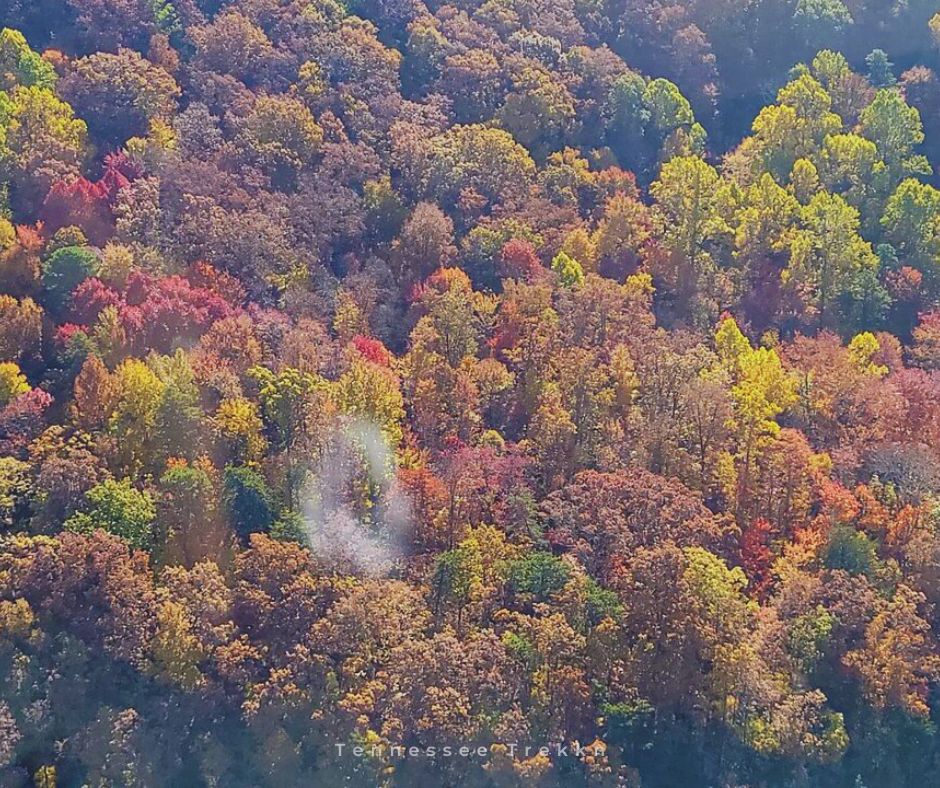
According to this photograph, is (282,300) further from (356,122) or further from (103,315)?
(356,122)

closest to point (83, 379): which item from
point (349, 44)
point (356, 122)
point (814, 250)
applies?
point (356, 122)

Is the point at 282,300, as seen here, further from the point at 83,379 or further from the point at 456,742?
the point at 456,742

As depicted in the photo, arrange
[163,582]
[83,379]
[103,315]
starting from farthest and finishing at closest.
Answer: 1. [103,315]
2. [83,379]
3. [163,582]

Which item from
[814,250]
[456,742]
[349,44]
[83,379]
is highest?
[349,44]

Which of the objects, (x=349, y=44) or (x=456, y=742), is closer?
(x=456, y=742)

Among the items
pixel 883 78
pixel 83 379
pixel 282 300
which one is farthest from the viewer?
pixel 883 78

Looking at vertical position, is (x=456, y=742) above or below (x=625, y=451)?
below
